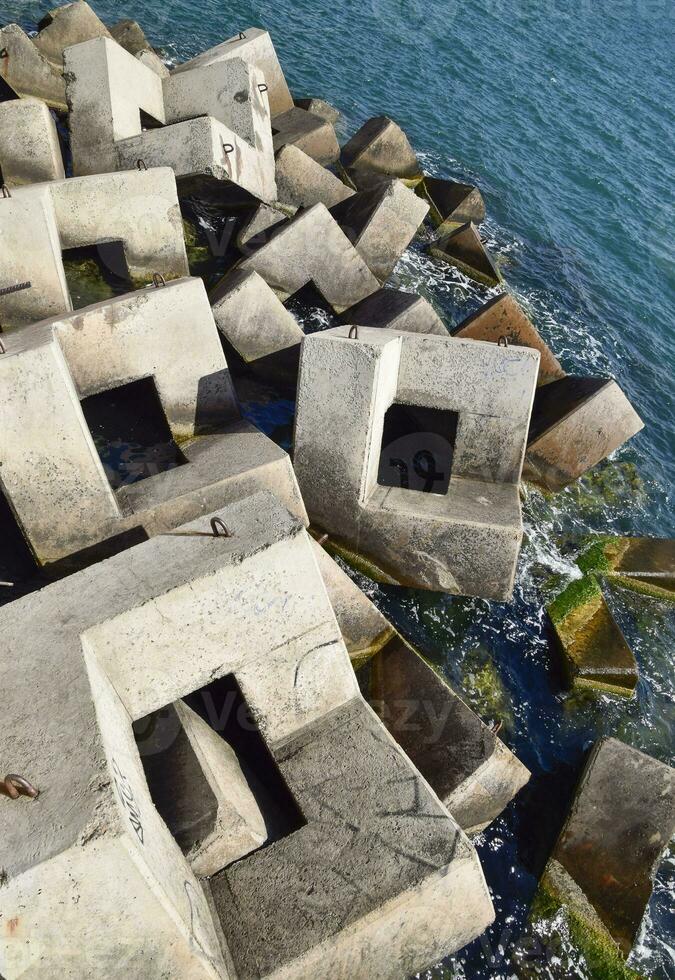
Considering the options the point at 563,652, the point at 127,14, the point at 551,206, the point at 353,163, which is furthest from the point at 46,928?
the point at 127,14

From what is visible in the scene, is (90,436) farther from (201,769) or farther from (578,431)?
(578,431)

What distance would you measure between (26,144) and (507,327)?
592cm

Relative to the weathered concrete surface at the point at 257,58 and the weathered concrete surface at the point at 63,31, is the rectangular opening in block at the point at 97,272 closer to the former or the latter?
the weathered concrete surface at the point at 257,58

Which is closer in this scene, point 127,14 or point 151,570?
point 151,570

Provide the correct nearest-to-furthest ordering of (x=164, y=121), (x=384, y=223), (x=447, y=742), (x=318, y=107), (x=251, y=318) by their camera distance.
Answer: (x=447, y=742), (x=251, y=318), (x=384, y=223), (x=164, y=121), (x=318, y=107)

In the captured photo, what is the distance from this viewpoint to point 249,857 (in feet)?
13.0

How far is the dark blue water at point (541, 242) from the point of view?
600 cm

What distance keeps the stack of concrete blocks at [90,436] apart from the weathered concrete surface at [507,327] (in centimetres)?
326

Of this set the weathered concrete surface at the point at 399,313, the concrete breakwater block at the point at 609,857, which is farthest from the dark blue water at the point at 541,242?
the weathered concrete surface at the point at 399,313

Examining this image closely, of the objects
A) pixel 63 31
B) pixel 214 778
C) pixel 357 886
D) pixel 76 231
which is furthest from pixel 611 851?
pixel 63 31

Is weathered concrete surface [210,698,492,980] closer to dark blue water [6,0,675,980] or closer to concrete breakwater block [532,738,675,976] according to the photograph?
dark blue water [6,0,675,980]

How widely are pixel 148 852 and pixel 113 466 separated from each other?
4.12m

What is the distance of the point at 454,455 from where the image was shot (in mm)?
6676

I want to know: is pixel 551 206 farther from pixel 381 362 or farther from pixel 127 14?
pixel 381 362
